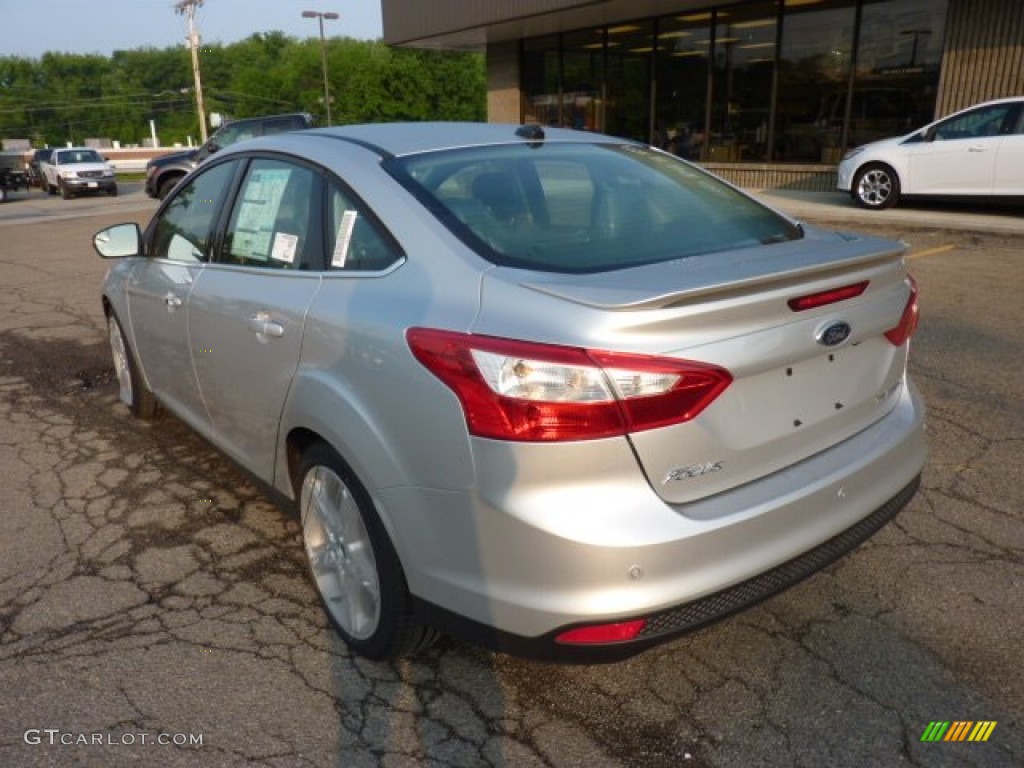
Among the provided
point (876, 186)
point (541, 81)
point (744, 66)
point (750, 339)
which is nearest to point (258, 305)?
point (750, 339)

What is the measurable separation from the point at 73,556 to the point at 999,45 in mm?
14266

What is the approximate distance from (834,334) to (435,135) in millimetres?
1601

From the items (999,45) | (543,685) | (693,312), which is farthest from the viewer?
(999,45)

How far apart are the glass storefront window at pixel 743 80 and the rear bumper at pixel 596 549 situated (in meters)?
15.3

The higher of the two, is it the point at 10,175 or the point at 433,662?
the point at 10,175

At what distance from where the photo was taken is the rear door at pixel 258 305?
8.95 ft

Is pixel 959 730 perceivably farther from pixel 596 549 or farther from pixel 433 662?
pixel 433 662

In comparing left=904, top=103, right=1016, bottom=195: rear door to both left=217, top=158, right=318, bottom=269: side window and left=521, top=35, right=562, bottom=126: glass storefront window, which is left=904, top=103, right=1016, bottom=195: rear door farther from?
left=217, top=158, right=318, bottom=269: side window

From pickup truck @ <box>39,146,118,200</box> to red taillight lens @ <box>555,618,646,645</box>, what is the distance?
96.6 feet

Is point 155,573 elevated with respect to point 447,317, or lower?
lower

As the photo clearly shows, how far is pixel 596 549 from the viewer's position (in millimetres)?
1923

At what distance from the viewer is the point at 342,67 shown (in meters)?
85.2

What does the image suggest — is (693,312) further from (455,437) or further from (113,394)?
(113,394)

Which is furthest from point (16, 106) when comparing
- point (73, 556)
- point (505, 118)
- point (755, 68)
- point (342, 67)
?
point (73, 556)
